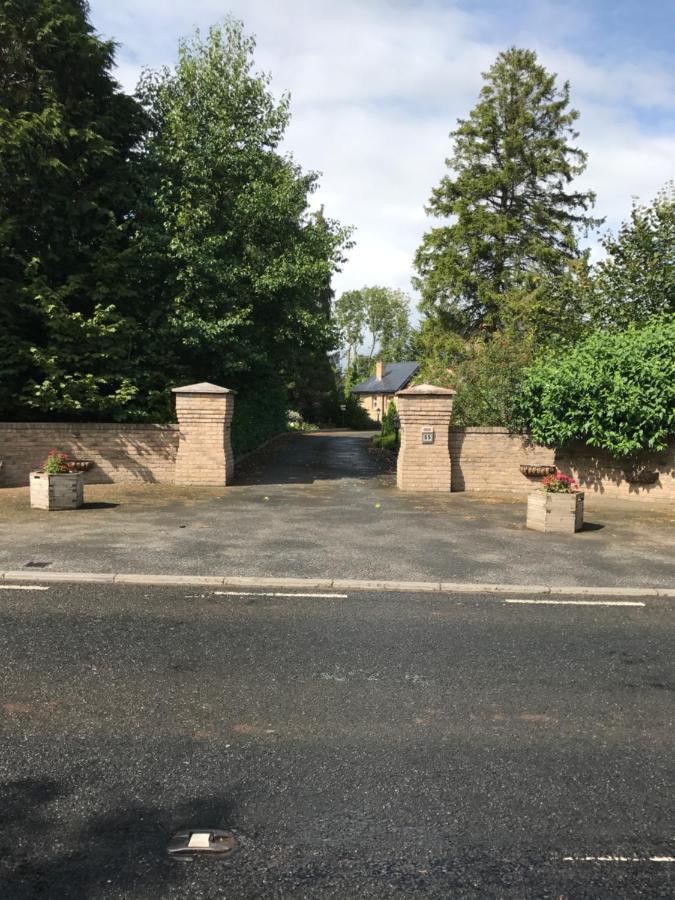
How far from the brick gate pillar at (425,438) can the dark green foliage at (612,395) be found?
6.89ft

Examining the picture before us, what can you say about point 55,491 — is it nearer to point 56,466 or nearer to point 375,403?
point 56,466

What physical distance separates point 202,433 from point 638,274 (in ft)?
44.6

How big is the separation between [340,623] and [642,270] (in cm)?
1689

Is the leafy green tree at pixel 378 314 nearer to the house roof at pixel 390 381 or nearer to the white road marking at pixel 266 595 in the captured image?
the house roof at pixel 390 381

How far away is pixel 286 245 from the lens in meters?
17.7

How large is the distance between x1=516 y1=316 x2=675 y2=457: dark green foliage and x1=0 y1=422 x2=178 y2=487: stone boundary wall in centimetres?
900

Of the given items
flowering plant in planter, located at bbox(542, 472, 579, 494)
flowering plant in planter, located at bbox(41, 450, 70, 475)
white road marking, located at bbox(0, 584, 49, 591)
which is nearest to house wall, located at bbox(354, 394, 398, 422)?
flowering plant in planter, located at bbox(41, 450, 70, 475)

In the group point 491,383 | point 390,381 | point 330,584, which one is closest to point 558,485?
point 330,584

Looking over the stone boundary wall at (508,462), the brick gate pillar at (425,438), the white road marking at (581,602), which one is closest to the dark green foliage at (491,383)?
the stone boundary wall at (508,462)

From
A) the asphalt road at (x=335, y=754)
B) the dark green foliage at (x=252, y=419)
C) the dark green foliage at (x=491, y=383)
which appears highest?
the dark green foliage at (x=491, y=383)

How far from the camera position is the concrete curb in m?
7.33

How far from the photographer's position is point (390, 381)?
76.0m

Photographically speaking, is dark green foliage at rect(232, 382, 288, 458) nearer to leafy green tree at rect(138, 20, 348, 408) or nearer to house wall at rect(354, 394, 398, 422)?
leafy green tree at rect(138, 20, 348, 408)

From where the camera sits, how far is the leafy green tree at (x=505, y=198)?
3409 cm
